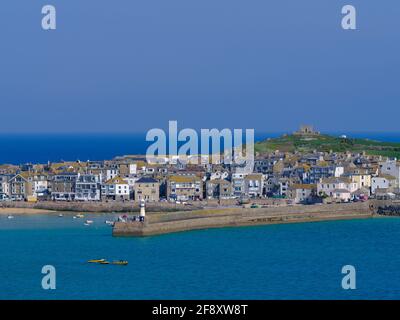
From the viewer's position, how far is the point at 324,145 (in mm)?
58562

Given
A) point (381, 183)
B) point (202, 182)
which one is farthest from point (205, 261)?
point (381, 183)

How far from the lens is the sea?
2297cm

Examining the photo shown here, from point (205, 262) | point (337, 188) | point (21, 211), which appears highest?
point (337, 188)

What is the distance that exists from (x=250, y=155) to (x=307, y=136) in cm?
1262

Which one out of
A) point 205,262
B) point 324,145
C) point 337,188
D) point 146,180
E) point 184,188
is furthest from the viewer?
point 324,145

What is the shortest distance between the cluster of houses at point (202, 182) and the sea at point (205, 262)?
665 centimetres

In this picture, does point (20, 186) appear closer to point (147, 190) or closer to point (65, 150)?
point (147, 190)

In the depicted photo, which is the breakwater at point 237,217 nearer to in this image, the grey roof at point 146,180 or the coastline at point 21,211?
the grey roof at point 146,180

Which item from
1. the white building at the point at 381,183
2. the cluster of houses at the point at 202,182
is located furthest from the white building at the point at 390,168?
the white building at the point at 381,183

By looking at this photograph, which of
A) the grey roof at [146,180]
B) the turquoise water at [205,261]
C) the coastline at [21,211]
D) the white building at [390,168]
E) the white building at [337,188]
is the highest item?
the white building at [390,168]

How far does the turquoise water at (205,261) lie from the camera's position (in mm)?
22969

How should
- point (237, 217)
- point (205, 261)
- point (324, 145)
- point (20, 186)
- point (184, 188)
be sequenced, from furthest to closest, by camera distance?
point (324, 145)
point (20, 186)
point (184, 188)
point (237, 217)
point (205, 261)

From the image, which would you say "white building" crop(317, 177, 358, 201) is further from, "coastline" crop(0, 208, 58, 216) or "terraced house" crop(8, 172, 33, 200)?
"terraced house" crop(8, 172, 33, 200)

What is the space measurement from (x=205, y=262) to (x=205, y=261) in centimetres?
17
